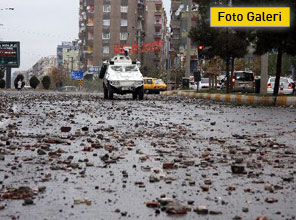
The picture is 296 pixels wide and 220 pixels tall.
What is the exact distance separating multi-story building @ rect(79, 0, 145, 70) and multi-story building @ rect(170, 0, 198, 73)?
7.36m

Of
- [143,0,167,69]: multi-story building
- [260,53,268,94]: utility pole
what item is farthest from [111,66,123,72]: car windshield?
[143,0,167,69]: multi-story building

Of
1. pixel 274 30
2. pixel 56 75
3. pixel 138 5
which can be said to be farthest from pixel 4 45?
pixel 274 30

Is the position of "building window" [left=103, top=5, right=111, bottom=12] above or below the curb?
above

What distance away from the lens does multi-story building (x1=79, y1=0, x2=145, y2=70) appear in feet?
384

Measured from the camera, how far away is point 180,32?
120 metres

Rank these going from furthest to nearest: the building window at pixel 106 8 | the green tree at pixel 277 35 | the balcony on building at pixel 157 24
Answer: the balcony on building at pixel 157 24, the building window at pixel 106 8, the green tree at pixel 277 35

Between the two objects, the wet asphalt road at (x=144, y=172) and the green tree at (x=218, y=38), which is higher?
the green tree at (x=218, y=38)

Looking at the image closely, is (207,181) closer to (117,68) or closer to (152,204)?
(152,204)

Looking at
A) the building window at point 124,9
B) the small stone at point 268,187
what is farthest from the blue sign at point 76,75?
the small stone at point 268,187

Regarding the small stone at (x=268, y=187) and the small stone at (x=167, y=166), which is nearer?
the small stone at (x=268, y=187)

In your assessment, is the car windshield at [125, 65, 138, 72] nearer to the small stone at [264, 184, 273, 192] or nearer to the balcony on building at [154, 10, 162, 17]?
the small stone at [264, 184, 273, 192]

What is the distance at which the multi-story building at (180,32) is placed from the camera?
111 meters

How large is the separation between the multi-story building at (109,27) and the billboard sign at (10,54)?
2837 cm

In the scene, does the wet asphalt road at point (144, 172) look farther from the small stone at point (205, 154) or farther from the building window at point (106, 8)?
the building window at point (106, 8)
